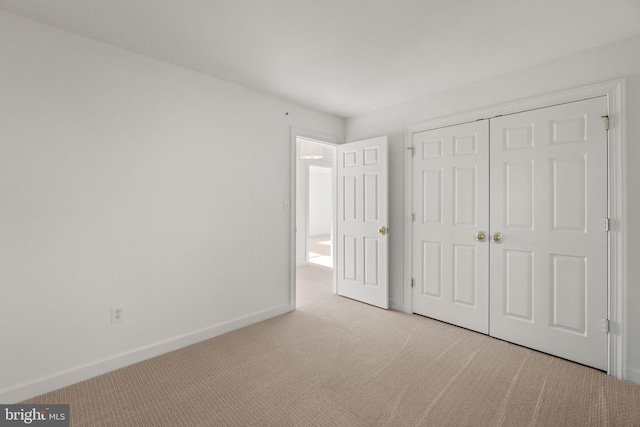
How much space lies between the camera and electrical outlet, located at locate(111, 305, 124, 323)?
2348mm

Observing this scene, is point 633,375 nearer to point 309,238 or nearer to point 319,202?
point 309,238

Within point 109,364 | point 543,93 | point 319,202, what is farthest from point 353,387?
point 319,202

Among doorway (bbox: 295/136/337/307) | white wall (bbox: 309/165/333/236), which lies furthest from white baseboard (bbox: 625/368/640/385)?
white wall (bbox: 309/165/333/236)

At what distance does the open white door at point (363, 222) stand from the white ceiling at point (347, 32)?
116 centimetres

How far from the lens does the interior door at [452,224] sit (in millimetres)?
2980

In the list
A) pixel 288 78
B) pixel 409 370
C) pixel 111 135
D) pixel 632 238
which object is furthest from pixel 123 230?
pixel 632 238

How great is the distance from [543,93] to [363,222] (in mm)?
2243

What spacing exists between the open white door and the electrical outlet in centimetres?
264

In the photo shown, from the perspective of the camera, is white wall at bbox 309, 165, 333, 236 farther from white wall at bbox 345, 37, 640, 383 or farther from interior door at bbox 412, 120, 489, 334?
interior door at bbox 412, 120, 489, 334

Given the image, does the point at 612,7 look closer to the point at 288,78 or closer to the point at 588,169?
the point at 588,169

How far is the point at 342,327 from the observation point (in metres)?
3.16

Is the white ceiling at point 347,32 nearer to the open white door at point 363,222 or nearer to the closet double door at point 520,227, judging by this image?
the closet double door at point 520,227

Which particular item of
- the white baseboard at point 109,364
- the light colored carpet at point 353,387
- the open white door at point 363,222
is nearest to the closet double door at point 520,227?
the light colored carpet at point 353,387

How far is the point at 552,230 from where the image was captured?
255 cm
